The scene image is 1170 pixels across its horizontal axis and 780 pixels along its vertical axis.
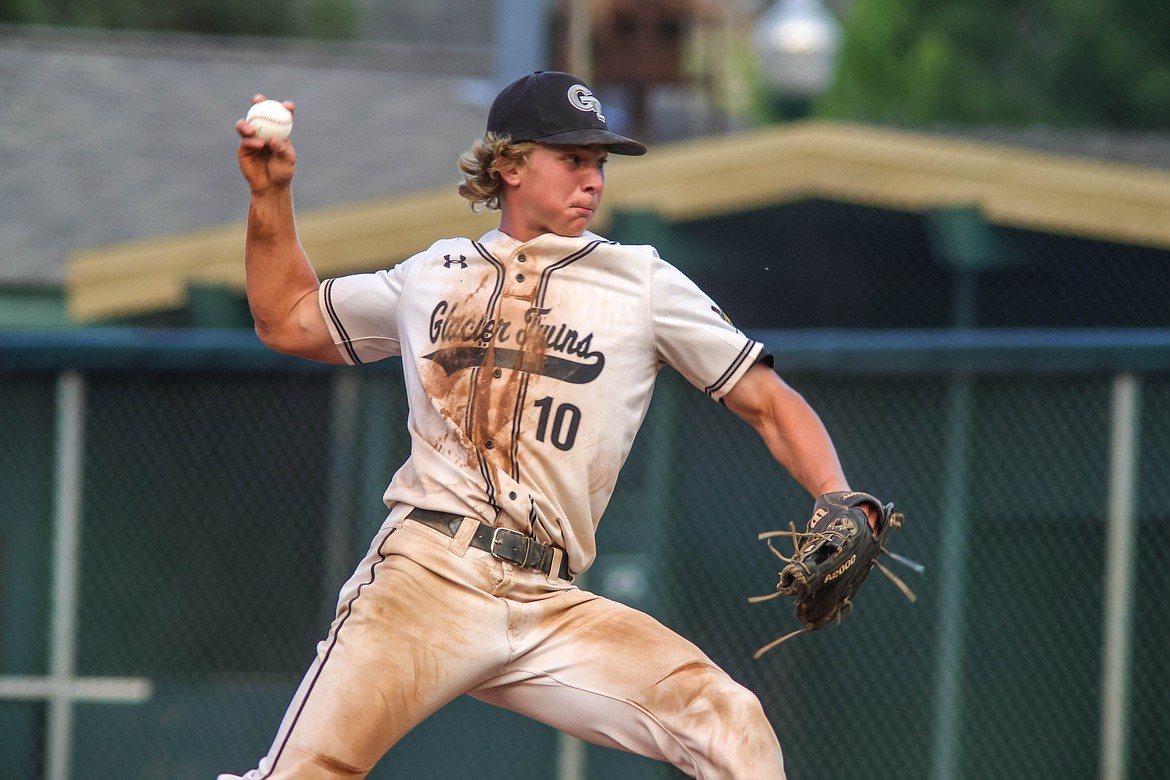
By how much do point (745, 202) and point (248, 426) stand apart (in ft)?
9.88

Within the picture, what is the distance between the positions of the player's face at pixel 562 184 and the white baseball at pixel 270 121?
21.5 inches

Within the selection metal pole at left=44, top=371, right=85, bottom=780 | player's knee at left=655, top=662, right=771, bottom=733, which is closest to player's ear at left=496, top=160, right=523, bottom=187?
player's knee at left=655, top=662, right=771, bottom=733

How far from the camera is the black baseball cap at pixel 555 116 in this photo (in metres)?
3.49

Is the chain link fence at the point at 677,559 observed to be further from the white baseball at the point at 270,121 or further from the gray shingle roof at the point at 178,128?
the gray shingle roof at the point at 178,128

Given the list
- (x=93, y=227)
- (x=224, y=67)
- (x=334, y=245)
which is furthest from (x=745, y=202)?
(x=224, y=67)

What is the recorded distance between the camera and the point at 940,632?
6055 millimetres

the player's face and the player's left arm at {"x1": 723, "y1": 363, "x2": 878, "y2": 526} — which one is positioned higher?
the player's face

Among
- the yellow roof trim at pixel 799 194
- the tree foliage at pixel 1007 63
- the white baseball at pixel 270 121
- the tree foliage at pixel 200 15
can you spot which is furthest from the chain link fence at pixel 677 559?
the tree foliage at pixel 200 15

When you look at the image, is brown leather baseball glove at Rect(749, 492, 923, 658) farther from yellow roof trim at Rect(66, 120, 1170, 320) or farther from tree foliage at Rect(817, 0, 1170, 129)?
tree foliage at Rect(817, 0, 1170, 129)

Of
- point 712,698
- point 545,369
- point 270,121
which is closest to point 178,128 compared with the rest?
point 270,121

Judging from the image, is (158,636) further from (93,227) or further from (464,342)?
(93,227)

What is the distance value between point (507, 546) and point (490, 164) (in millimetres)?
923

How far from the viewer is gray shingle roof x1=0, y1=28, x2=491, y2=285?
37.5 ft

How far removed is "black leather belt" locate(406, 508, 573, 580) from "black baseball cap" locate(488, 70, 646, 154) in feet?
2.95
